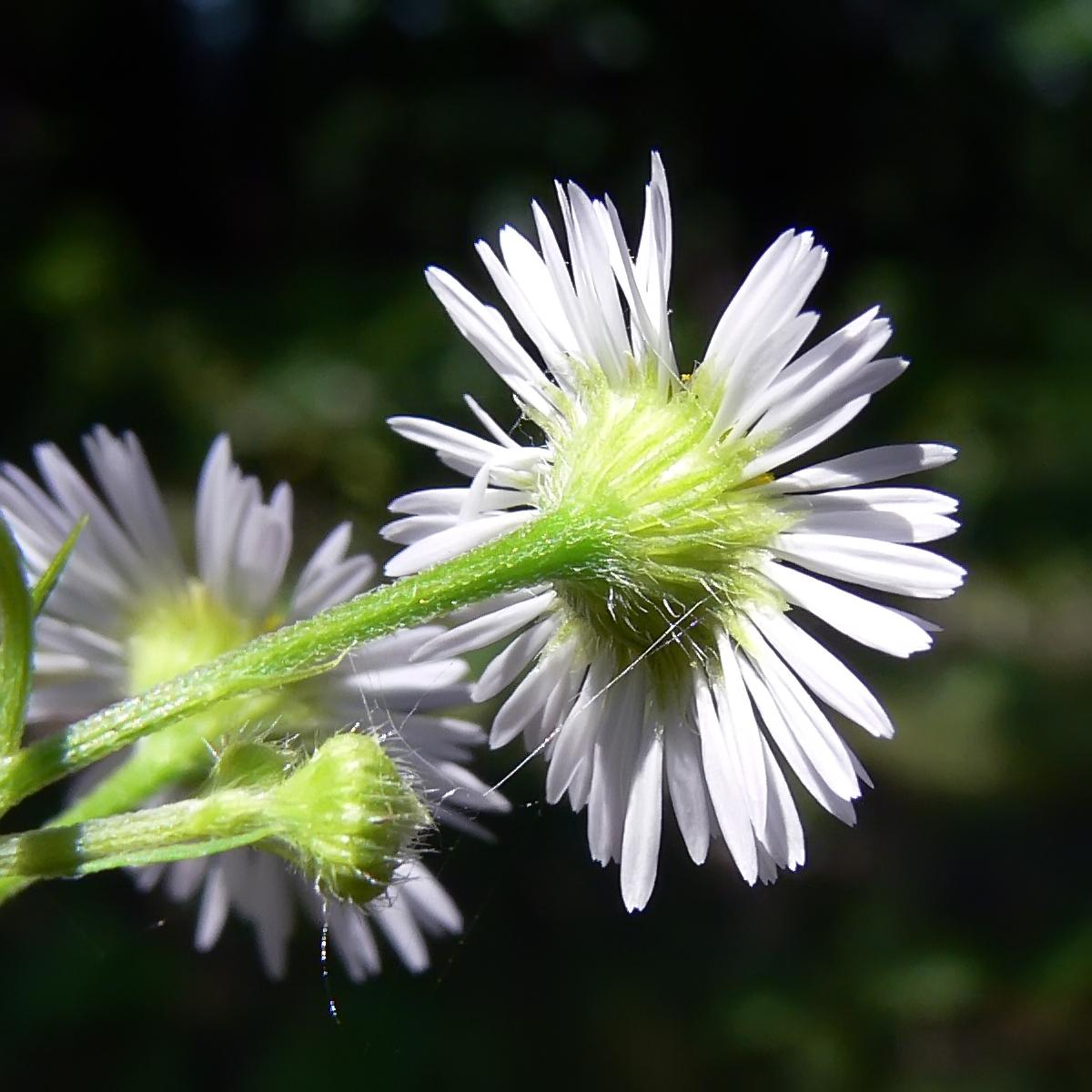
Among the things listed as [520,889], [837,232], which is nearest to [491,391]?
[520,889]

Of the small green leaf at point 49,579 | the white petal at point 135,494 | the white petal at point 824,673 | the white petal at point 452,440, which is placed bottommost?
the white petal at point 824,673

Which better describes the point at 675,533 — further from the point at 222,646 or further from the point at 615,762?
the point at 222,646

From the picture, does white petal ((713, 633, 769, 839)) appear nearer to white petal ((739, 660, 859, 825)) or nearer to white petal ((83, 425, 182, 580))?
white petal ((739, 660, 859, 825))

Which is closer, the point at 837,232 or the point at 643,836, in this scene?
the point at 643,836

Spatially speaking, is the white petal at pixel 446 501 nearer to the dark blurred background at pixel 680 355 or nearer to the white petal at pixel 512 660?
the white petal at pixel 512 660

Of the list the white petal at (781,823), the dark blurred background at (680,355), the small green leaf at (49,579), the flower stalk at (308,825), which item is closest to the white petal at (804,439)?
the white petal at (781,823)

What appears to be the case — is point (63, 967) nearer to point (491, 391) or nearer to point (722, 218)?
point (491, 391)
